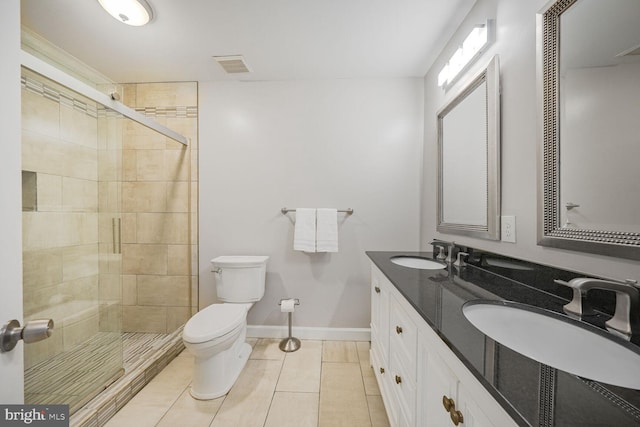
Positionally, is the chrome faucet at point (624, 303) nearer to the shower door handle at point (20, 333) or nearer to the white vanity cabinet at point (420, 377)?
the white vanity cabinet at point (420, 377)

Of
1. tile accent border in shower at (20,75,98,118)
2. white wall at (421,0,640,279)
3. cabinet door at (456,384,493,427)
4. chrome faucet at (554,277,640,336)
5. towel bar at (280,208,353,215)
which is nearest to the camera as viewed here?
cabinet door at (456,384,493,427)

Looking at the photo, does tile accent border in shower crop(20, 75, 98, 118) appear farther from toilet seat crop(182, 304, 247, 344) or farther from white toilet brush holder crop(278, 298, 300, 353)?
white toilet brush holder crop(278, 298, 300, 353)

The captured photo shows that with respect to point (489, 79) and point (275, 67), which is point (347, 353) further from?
point (275, 67)

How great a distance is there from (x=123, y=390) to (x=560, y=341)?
6.90ft

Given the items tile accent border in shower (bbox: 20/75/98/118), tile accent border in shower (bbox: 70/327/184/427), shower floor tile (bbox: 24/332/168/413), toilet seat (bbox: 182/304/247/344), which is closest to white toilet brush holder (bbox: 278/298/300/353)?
toilet seat (bbox: 182/304/247/344)

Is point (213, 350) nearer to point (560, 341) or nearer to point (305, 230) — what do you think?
point (305, 230)

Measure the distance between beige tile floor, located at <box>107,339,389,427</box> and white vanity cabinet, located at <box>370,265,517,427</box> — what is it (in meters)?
0.22

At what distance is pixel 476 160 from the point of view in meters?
1.37

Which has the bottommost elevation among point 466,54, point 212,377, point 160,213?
point 212,377

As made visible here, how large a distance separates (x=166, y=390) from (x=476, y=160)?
236 cm

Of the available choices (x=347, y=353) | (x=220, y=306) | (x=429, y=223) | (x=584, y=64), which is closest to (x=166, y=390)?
(x=220, y=306)

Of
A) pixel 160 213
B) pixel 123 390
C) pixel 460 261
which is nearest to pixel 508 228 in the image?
pixel 460 261

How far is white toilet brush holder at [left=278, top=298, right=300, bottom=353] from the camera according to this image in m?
1.97

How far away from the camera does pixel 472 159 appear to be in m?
1.41
